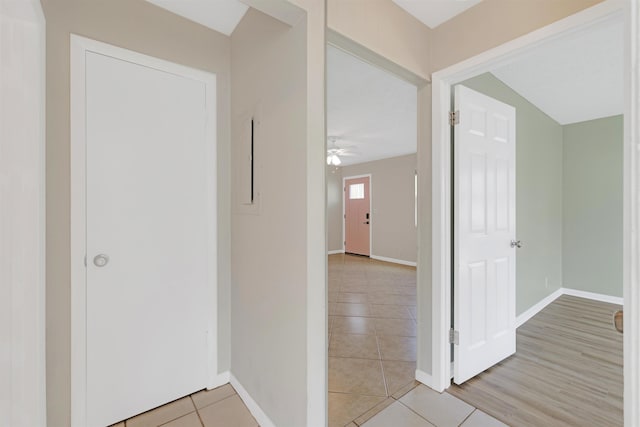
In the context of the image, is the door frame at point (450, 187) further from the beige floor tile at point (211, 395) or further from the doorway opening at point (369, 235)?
the beige floor tile at point (211, 395)

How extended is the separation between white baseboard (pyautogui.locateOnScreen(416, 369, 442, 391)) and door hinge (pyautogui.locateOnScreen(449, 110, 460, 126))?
172cm

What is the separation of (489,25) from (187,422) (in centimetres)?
289

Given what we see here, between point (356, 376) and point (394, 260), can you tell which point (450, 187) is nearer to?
point (356, 376)

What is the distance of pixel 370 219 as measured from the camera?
21.9ft

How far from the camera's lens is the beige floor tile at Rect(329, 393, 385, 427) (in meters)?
1.56

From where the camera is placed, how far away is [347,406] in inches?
65.4

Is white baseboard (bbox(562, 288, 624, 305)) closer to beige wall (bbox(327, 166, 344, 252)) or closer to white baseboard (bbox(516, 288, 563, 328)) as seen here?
white baseboard (bbox(516, 288, 563, 328))

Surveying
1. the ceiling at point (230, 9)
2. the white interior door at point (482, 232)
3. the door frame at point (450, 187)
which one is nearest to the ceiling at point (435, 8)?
the ceiling at point (230, 9)

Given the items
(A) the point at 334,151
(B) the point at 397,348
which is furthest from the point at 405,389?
(A) the point at 334,151

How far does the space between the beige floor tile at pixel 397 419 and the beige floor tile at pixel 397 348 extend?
59 centimetres

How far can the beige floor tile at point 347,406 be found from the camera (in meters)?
1.56

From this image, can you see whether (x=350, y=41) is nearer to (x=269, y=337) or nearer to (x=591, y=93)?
(x=269, y=337)

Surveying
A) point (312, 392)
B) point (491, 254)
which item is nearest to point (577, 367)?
point (491, 254)

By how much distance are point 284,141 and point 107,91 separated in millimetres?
1021
